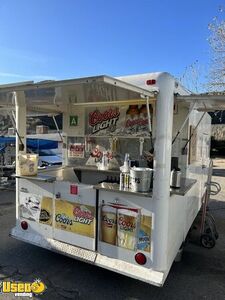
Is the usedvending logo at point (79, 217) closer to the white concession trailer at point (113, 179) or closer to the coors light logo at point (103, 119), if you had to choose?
the white concession trailer at point (113, 179)

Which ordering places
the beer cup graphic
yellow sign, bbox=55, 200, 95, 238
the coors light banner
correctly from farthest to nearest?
1. the coors light banner
2. yellow sign, bbox=55, 200, 95, 238
3. the beer cup graphic

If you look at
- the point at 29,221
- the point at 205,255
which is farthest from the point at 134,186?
the point at 205,255

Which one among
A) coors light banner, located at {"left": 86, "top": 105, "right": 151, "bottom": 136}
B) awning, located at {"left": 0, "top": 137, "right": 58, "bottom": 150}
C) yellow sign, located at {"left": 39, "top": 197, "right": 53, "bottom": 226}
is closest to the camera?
yellow sign, located at {"left": 39, "top": 197, "right": 53, "bottom": 226}

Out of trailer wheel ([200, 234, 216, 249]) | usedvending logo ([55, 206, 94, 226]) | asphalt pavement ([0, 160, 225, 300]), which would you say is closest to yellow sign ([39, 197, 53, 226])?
usedvending logo ([55, 206, 94, 226])

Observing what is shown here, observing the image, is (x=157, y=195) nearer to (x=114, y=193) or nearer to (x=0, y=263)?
(x=114, y=193)

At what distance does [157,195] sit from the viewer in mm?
2809

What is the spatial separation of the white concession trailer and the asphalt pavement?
292 mm

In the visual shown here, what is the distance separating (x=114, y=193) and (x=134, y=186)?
25cm

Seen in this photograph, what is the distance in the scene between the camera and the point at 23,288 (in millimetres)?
3086

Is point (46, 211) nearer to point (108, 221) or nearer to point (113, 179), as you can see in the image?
point (108, 221)

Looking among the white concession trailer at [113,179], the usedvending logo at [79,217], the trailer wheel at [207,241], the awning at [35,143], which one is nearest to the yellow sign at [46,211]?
the white concession trailer at [113,179]

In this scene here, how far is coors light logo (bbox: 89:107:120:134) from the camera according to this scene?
4336 mm

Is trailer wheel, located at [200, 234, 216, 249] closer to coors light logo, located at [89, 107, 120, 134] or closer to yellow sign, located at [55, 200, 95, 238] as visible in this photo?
yellow sign, located at [55, 200, 95, 238]

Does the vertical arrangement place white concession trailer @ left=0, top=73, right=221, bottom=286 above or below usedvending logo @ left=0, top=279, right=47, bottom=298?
above
